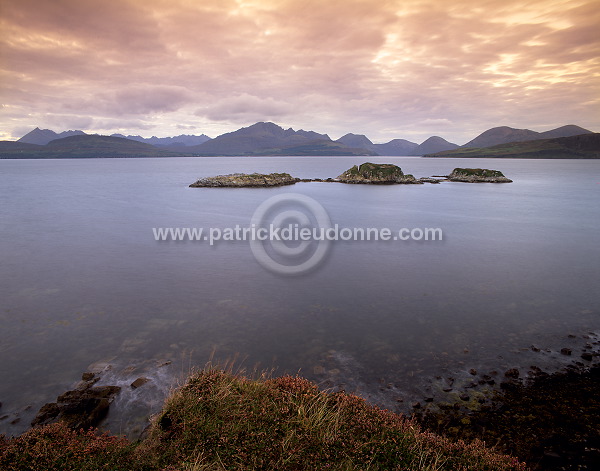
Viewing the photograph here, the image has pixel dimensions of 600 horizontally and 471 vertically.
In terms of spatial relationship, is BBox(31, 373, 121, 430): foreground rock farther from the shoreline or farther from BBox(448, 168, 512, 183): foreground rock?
BBox(448, 168, 512, 183): foreground rock

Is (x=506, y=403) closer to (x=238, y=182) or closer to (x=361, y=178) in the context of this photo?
(x=238, y=182)

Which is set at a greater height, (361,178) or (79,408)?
(361,178)

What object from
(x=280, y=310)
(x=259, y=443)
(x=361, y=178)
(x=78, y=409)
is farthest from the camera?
(x=361, y=178)

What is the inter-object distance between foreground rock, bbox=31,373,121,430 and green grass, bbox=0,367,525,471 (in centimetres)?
144

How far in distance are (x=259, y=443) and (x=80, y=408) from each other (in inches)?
231

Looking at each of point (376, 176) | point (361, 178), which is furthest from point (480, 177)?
point (361, 178)

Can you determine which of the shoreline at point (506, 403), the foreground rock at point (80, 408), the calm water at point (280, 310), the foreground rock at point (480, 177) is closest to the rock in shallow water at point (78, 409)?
the foreground rock at point (80, 408)

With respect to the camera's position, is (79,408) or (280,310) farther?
(280,310)

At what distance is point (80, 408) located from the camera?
924cm

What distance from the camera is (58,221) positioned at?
38.3 m

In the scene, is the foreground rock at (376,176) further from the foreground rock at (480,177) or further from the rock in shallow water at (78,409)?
the rock in shallow water at (78,409)

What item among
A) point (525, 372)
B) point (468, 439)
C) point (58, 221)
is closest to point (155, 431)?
point (468, 439)

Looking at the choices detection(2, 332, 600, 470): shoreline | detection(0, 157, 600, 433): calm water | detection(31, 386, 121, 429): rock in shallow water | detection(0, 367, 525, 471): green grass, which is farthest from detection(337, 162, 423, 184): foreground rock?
detection(0, 367, 525, 471): green grass

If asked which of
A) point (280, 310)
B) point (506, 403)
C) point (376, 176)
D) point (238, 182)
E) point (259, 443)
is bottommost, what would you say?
point (506, 403)
